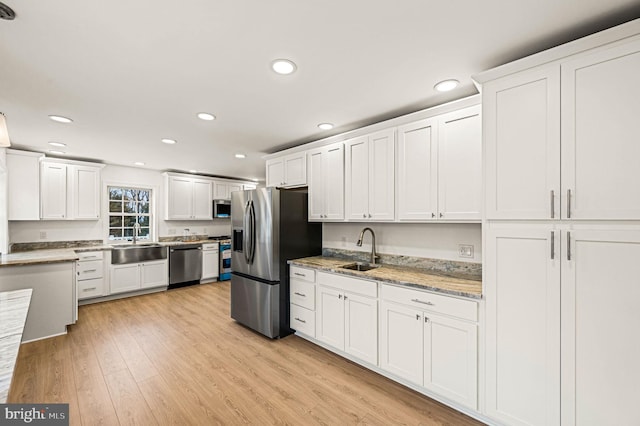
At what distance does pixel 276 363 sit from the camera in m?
2.74

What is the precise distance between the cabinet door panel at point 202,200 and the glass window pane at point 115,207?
1.37 metres

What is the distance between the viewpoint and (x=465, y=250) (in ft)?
8.30

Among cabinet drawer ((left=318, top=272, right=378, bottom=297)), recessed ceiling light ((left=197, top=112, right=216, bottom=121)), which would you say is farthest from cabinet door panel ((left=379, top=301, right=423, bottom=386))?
recessed ceiling light ((left=197, top=112, right=216, bottom=121))

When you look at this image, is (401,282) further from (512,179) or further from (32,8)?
(32,8)

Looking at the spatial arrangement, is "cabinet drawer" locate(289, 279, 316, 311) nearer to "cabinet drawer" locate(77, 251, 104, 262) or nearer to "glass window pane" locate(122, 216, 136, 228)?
"cabinet drawer" locate(77, 251, 104, 262)

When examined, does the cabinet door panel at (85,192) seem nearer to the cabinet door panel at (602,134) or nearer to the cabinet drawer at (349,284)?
the cabinet drawer at (349,284)

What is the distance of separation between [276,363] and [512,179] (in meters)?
2.58

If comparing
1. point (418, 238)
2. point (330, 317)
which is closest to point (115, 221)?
point (330, 317)

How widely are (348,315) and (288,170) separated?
2.05m

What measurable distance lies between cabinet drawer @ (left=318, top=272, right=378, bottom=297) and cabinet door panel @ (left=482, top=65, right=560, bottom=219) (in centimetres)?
117

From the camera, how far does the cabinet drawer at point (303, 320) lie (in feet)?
10.2

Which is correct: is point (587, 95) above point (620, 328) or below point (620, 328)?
above

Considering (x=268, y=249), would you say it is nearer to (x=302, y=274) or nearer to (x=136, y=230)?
(x=302, y=274)

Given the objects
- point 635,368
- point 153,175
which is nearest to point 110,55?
point 635,368
